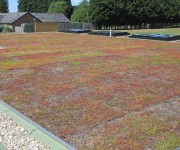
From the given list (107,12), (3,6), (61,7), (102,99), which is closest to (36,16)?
(107,12)

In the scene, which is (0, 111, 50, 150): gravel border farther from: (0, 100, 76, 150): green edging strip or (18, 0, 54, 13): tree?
(18, 0, 54, 13): tree

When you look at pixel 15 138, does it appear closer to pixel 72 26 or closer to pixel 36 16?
pixel 72 26

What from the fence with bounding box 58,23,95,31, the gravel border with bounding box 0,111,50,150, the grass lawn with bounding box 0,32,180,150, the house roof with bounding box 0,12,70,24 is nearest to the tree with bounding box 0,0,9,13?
the house roof with bounding box 0,12,70,24

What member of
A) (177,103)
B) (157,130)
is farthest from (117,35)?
(157,130)

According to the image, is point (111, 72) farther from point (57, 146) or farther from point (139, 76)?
point (57, 146)

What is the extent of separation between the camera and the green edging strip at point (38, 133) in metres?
4.75

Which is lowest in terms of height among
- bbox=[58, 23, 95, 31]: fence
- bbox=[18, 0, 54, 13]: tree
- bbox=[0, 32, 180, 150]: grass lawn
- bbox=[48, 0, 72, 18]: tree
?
bbox=[0, 32, 180, 150]: grass lawn

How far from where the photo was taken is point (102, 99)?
23.8 feet

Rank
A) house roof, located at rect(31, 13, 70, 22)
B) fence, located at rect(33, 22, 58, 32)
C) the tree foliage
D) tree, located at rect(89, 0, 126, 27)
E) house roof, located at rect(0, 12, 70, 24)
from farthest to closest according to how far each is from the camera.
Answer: house roof, located at rect(31, 13, 70, 22)
house roof, located at rect(0, 12, 70, 24)
fence, located at rect(33, 22, 58, 32)
the tree foliage
tree, located at rect(89, 0, 126, 27)

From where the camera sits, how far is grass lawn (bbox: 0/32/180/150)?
16.6ft

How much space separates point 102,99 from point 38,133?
7.89ft

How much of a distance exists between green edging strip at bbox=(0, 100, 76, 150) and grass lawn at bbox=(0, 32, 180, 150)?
163 mm

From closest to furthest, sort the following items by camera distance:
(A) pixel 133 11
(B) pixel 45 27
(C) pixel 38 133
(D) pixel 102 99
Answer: (C) pixel 38 133, (D) pixel 102 99, (A) pixel 133 11, (B) pixel 45 27

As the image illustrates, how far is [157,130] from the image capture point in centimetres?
525
